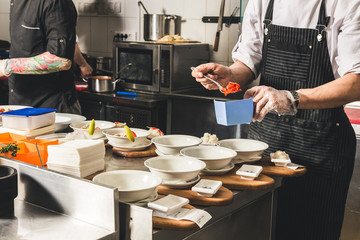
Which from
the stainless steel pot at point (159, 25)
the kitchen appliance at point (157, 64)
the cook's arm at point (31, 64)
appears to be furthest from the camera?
the stainless steel pot at point (159, 25)

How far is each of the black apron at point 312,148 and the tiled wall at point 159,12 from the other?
2058 millimetres

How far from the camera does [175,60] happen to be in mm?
4105

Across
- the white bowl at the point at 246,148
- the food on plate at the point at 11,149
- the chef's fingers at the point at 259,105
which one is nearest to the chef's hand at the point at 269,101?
the chef's fingers at the point at 259,105

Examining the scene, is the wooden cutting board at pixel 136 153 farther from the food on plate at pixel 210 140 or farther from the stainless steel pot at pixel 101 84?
the stainless steel pot at pixel 101 84

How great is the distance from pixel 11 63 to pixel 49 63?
247mm

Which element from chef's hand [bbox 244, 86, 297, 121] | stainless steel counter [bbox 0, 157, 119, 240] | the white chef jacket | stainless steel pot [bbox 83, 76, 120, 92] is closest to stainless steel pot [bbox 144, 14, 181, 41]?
stainless steel pot [bbox 83, 76, 120, 92]

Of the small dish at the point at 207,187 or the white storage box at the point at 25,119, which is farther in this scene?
the white storage box at the point at 25,119

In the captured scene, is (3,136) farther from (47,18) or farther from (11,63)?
(47,18)

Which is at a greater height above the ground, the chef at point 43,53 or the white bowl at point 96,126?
the chef at point 43,53

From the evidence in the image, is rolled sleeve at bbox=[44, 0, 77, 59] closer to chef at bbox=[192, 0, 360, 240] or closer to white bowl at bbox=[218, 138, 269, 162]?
chef at bbox=[192, 0, 360, 240]

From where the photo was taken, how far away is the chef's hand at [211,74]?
7.20 feet

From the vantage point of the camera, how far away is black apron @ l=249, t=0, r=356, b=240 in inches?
88.8

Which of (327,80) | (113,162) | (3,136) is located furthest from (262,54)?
(3,136)

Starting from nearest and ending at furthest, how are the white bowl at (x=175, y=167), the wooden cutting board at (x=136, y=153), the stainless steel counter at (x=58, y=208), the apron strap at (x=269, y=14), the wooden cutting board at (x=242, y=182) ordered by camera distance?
the stainless steel counter at (x=58, y=208) < the white bowl at (x=175, y=167) < the wooden cutting board at (x=242, y=182) < the wooden cutting board at (x=136, y=153) < the apron strap at (x=269, y=14)
